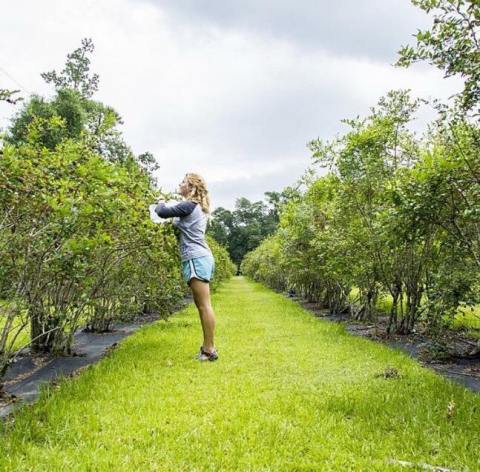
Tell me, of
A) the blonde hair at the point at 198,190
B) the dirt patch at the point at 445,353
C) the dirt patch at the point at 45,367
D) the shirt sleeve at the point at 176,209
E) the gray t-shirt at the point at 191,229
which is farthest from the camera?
the blonde hair at the point at 198,190

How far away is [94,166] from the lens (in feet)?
12.1

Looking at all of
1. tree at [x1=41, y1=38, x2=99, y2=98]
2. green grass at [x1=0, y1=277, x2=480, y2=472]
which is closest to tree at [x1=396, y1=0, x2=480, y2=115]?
green grass at [x1=0, y1=277, x2=480, y2=472]

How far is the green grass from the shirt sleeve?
1663 millimetres

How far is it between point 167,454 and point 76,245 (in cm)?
152

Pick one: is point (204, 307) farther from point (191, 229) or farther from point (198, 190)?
point (198, 190)

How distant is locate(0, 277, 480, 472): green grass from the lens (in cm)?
263

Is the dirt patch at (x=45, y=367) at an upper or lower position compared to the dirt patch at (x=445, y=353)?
lower

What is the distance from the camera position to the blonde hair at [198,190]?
561 cm

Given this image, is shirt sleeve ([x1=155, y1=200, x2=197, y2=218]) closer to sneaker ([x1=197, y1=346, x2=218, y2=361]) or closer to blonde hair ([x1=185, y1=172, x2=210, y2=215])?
blonde hair ([x1=185, y1=172, x2=210, y2=215])

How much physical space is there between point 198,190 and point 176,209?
0.49 m

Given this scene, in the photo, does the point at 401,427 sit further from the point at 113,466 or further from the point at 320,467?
the point at 113,466

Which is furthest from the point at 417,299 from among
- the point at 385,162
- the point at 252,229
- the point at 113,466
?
the point at 252,229

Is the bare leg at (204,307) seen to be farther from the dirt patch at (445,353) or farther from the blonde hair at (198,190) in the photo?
the dirt patch at (445,353)

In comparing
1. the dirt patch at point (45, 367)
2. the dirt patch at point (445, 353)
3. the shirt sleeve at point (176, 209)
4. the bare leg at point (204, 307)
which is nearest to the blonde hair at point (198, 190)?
the shirt sleeve at point (176, 209)
